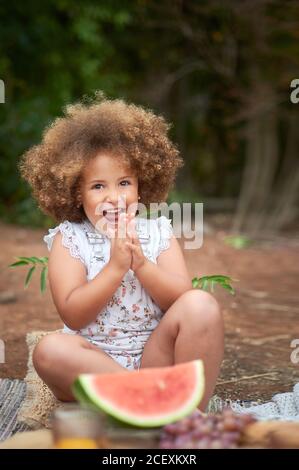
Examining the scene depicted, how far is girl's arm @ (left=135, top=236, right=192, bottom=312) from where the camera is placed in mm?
2500

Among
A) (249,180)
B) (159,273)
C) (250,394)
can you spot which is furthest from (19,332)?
(249,180)

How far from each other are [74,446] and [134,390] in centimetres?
27

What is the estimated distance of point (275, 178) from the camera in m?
9.89

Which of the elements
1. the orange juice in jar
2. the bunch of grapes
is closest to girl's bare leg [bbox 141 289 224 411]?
the bunch of grapes

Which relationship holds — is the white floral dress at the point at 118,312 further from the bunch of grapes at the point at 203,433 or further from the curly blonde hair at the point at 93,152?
the bunch of grapes at the point at 203,433

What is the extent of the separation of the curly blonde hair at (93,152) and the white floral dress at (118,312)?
14 cm

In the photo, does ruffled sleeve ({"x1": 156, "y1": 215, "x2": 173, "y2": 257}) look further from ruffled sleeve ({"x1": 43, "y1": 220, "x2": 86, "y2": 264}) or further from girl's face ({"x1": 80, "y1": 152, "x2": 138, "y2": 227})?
ruffled sleeve ({"x1": 43, "y1": 220, "x2": 86, "y2": 264})

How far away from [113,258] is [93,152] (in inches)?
16.6

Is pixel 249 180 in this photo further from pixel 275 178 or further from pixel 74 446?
pixel 74 446

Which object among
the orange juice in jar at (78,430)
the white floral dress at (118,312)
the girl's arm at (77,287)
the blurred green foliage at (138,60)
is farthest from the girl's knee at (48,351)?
the blurred green foliage at (138,60)

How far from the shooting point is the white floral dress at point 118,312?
103 inches

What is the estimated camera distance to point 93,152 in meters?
2.64

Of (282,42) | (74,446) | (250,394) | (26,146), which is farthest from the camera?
(282,42)

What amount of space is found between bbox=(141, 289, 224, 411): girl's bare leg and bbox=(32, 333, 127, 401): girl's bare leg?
205mm
